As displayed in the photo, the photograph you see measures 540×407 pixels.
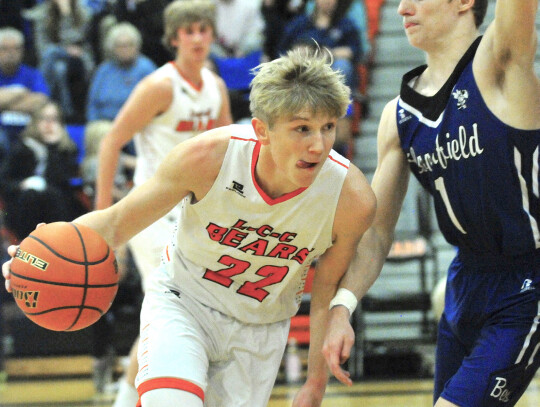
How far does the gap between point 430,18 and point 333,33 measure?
18.2 feet

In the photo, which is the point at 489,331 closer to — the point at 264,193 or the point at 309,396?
the point at 309,396

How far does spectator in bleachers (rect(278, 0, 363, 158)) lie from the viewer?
9.09 m

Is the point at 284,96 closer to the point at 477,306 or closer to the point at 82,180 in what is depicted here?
the point at 477,306

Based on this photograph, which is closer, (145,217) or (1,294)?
(145,217)

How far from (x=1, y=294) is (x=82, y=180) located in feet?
4.33

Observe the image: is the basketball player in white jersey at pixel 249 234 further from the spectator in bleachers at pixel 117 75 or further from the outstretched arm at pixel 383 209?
the spectator in bleachers at pixel 117 75

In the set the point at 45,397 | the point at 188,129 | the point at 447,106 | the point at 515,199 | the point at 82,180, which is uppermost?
the point at 447,106

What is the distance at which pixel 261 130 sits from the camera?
11.5 ft

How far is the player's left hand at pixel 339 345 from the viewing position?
3314mm

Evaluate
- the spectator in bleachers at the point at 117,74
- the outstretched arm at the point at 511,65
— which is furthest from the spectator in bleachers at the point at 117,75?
the outstretched arm at the point at 511,65

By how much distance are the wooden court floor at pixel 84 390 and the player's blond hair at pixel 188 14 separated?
9.71ft

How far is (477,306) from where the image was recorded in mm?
3523

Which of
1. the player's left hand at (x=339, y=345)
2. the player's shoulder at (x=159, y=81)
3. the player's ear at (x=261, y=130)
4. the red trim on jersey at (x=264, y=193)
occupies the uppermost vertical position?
the player's ear at (x=261, y=130)

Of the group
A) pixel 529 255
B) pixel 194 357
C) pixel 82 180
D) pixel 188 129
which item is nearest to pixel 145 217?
pixel 194 357
